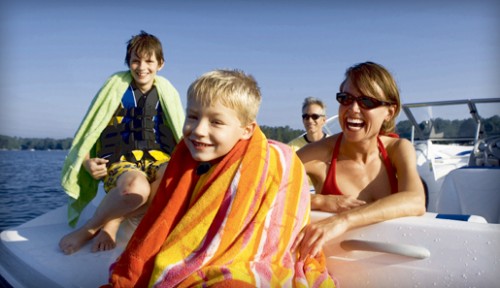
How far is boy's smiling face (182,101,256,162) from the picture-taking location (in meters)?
1.57

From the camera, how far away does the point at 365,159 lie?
6.83 feet

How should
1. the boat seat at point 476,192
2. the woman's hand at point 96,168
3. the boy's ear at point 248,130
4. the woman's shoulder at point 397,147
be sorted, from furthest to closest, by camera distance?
the boat seat at point 476,192
the woman's hand at point 96,168
the woman's shoulder at point 397,147
the boy's ear at point 248,130

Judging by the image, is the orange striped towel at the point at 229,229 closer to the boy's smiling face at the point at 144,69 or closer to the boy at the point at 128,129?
the boy at the point at 128,129

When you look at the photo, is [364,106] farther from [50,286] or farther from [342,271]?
[50,286]

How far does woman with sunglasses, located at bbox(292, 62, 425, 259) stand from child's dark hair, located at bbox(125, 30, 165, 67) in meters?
1.32

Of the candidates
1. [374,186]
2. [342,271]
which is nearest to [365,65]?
[374,186]

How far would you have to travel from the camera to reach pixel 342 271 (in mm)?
1693

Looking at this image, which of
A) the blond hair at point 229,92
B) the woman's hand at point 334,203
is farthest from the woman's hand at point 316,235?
the blond hair at point 229,92

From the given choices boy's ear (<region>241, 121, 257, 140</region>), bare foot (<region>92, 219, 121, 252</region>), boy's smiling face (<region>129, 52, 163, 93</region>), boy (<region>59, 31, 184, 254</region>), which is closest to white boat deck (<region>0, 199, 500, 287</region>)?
bare foot (<region>92, 219, 121, 252</region>)

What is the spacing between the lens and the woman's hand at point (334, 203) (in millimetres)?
1762

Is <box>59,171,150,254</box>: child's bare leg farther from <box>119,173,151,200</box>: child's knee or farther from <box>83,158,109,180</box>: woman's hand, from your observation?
<box>83,158,109,180</box>: woman's hand

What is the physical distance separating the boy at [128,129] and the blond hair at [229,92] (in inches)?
36.1

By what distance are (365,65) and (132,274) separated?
135cm

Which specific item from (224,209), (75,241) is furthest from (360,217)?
(75,241)
